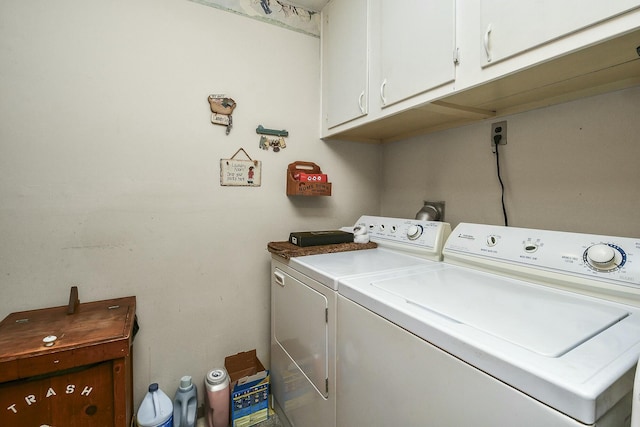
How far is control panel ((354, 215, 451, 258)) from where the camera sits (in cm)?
132

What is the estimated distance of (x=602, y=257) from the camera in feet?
2.71

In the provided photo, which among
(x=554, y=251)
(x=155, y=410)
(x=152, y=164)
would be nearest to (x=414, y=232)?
(x=554, y=251)

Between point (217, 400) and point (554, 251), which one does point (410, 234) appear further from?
point (217, 400)

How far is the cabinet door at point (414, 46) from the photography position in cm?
106

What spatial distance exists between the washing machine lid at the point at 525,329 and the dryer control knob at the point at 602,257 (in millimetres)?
100

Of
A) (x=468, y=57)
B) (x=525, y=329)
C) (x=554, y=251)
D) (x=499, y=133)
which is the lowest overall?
(x=525, y=329)

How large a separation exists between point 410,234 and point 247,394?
3.93 feet

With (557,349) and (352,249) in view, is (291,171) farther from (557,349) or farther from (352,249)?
(557,349)

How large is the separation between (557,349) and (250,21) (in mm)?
1971

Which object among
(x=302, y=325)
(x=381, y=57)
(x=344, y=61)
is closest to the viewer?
(x=302, y=325)

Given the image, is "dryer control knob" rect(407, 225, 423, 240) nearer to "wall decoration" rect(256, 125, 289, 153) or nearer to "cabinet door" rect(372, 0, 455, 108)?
"cabinet door" rect(372, 0, 455, 108)

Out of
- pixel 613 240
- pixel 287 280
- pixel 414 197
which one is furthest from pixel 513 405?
pixel 414 197

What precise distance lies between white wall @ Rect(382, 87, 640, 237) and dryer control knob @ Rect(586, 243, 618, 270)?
1.03 ft

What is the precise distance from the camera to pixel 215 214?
1609 mm
